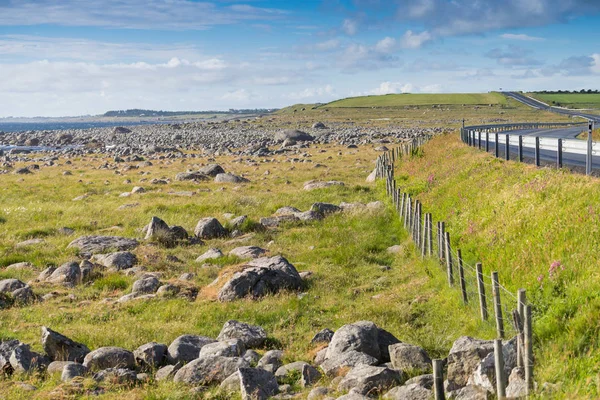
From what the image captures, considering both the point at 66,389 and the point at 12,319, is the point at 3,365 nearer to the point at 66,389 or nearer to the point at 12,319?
the point at 66,389

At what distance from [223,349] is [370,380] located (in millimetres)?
3067

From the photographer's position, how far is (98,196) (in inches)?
1438

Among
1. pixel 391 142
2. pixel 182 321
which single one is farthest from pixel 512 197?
pixel 391 142

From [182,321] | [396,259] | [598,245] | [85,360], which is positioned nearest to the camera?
[85,360]

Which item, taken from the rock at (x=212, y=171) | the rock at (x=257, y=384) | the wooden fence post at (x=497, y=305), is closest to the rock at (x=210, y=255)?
the rock at (x=257, y=384)

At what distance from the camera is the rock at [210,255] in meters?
20.8

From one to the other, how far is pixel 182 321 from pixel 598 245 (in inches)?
352

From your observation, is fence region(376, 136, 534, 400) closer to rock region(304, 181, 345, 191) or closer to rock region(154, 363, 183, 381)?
rock region(154, 363, 183, 381)

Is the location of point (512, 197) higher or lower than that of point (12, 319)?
higher

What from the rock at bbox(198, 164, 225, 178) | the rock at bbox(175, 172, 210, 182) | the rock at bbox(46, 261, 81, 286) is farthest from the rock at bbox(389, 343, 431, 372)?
the rock at bbox(198, 164, 225, 178)

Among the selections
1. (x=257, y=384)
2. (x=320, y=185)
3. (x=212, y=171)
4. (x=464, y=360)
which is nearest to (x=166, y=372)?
(x=257, y=384)

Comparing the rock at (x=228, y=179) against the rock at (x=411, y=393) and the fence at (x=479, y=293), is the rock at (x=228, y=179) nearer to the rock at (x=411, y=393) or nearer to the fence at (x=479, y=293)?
Answer: the fence at (x=479, y=293)

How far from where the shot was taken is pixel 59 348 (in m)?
12.2

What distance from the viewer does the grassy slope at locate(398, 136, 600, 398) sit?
31.0 feet
